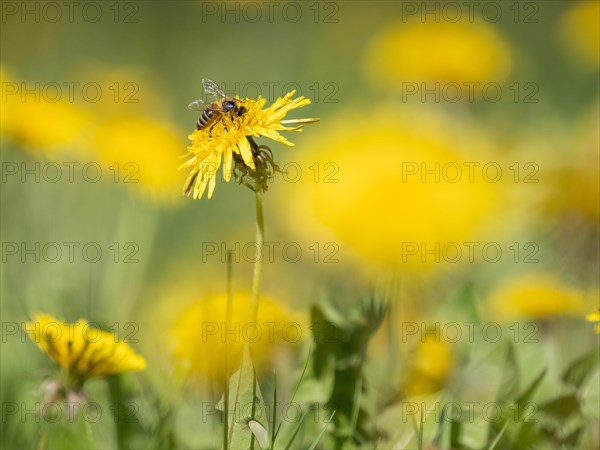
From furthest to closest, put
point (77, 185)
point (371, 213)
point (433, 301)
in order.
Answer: point (77, 185) < point (433, 301) < point (371, 213)

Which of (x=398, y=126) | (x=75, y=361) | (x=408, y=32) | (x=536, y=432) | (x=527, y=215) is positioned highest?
(x=408, y=32)

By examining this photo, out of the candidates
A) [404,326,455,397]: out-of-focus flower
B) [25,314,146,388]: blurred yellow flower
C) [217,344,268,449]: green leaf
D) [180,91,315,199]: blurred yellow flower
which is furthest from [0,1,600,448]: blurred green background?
[180,91,315,199]: blurred yellow flower

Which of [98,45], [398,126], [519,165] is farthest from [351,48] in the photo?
[398,126]

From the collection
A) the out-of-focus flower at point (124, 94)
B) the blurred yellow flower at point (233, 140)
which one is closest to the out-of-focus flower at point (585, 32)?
the out-of-focus flower at point (124, 94)

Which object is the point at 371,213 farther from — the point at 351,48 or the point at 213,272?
the point at 351,48

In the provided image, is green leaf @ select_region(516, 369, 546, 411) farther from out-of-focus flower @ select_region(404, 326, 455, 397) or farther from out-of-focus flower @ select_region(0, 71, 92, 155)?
out-of-focus flower @ select_region(0, 71, 92, 155)

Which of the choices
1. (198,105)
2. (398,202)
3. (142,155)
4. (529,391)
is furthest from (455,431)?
(142,155)
